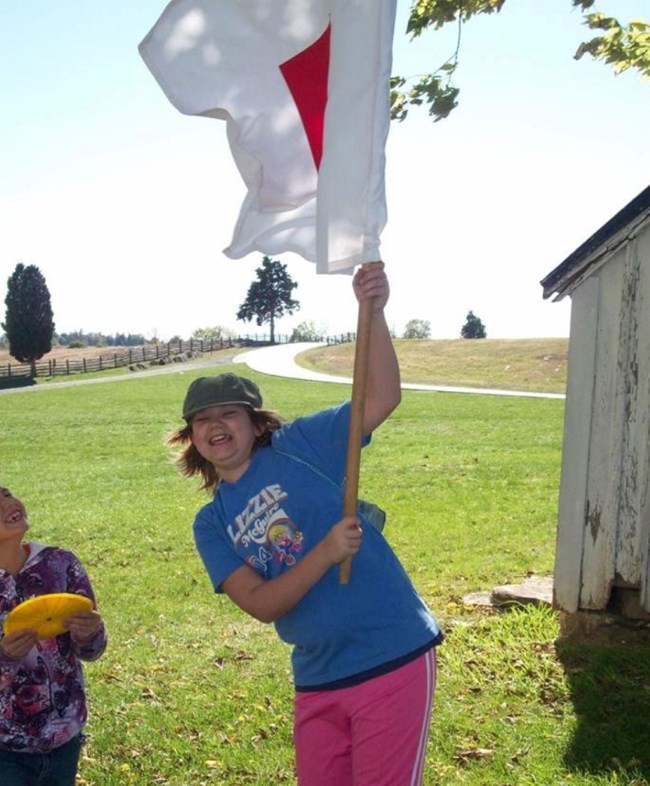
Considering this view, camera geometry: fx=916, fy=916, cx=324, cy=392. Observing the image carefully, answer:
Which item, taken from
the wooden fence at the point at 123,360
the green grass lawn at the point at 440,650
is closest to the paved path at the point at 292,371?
the wooden fence at the point at 123,360

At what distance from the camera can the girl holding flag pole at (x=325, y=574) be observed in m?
2.58

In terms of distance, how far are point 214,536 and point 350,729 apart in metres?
0.70

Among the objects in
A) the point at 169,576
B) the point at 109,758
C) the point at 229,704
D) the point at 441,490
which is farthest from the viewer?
the point at 441,490

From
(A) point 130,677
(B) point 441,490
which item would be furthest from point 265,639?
(B) point 441,490

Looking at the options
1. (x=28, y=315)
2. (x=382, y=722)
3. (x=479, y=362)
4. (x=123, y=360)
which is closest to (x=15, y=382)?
(x=28, y=315)

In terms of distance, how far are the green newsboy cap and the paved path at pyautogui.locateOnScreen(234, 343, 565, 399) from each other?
32.2 metres

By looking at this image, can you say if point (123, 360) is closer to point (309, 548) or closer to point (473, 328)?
point (473, 328)

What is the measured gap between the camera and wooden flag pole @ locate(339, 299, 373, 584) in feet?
8.44

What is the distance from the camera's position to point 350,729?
106 inches

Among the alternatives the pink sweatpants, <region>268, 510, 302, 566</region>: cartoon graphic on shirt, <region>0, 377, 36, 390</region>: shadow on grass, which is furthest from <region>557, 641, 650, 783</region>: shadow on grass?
<region>0, 377, 36, 390</region>: shadow on grass

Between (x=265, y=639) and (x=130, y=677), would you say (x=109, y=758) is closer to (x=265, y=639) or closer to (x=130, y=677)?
(x=130, y=677)

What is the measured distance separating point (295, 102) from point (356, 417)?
42.9 inches

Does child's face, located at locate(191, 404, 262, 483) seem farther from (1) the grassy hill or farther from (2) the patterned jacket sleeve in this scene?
(1) the grassy hill

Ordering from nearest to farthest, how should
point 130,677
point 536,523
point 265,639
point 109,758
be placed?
point 109,758, point 130,677, point 265,639, point 536,523
